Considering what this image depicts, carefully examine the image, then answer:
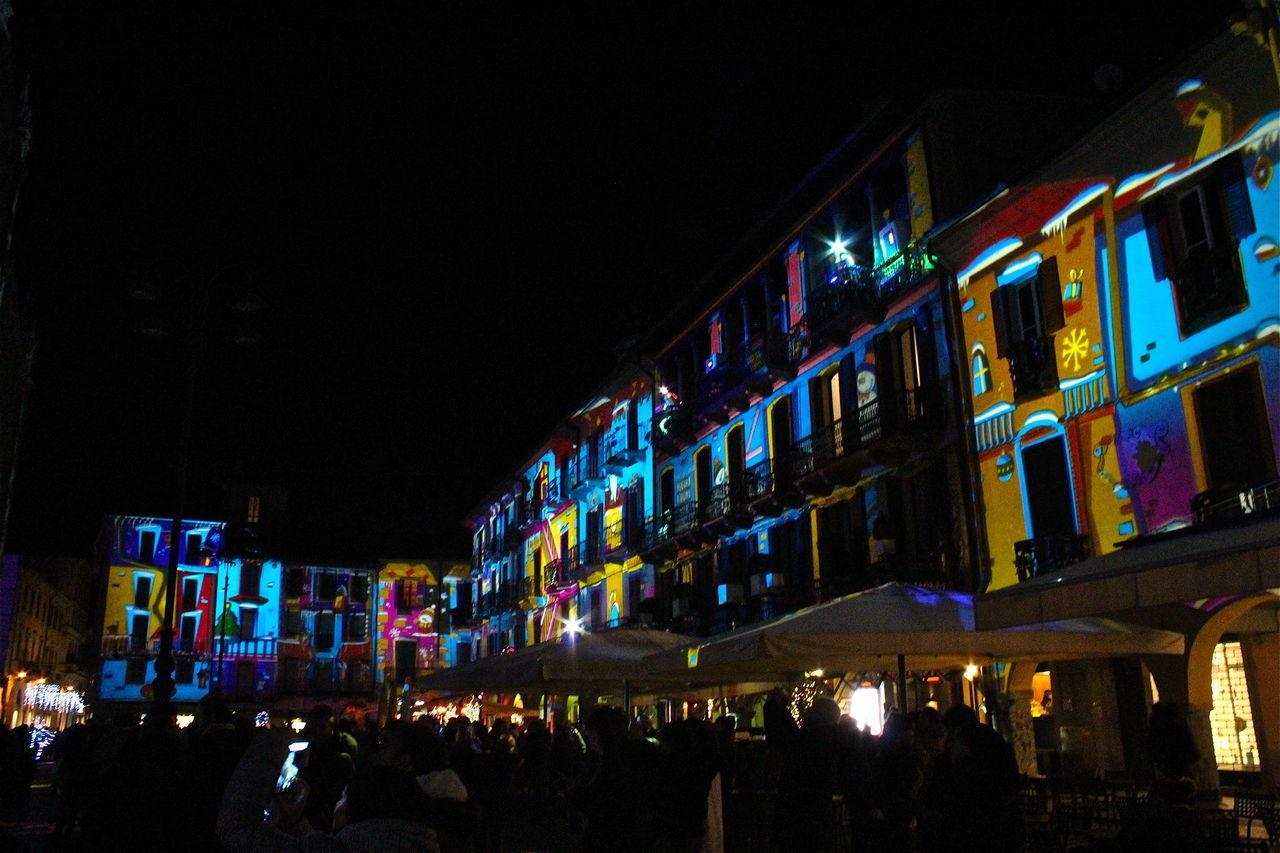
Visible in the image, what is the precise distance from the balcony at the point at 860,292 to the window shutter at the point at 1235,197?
6408 mm

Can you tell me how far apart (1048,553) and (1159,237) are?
4796 millimetres

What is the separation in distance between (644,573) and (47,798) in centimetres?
1713

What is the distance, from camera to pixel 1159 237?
15.5 meters

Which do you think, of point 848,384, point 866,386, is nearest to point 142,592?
point 848,384

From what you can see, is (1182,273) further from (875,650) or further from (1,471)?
(1,471)

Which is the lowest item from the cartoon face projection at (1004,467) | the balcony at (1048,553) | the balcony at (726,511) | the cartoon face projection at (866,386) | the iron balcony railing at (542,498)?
the balcony at (1048,553)

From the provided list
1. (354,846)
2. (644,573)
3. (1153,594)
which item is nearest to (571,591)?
(644,573)

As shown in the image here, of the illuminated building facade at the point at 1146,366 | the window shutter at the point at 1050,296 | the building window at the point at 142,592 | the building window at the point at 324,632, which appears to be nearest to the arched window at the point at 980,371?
the illuminated building facade at the point at 1146,366

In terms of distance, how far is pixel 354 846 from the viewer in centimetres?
391

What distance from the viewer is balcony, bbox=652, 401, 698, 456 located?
99.5 feet

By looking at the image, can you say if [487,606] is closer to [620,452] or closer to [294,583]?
[620,452]

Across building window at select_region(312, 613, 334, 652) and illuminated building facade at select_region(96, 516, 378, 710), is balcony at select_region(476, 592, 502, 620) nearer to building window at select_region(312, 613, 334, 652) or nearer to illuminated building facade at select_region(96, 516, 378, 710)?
illuminated building facade at select_region(96, 516, 378, 710)

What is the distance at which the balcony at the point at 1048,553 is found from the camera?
53.9 ft

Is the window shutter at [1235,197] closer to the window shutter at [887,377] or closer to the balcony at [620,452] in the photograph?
the window shutter at [887,377]
